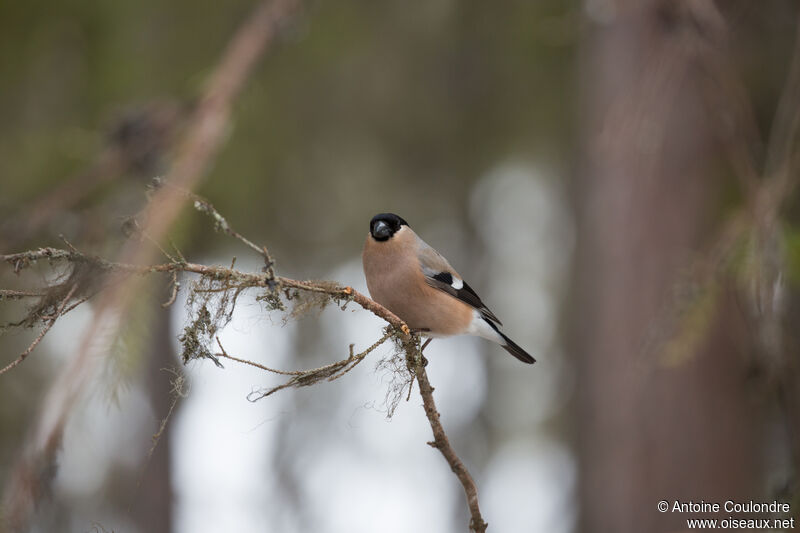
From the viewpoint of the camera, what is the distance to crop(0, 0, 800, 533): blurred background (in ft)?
11.4

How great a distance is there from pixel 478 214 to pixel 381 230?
5.41 meters

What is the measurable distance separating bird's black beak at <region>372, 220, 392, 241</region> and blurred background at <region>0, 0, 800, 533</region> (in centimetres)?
80

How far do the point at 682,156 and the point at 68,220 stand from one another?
4770mm

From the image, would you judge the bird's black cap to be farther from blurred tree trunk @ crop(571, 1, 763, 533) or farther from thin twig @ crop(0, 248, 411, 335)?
thin twig @ crop(0, 248, 411, 335)

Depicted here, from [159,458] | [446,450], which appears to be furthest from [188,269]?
[159,458]

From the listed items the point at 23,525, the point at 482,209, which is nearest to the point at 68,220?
the point at 23,525

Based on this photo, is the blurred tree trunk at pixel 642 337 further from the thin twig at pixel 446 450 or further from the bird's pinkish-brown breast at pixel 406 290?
the thin twig at pixel 446 450

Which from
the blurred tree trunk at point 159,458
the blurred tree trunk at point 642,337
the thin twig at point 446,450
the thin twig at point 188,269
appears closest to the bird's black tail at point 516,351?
the blurred tree trunk at point 642,337

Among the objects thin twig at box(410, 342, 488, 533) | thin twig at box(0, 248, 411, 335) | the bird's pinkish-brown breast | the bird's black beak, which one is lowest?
thin twig at box(410, 342, 488, 533)

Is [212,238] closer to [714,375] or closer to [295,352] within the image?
[295,352]

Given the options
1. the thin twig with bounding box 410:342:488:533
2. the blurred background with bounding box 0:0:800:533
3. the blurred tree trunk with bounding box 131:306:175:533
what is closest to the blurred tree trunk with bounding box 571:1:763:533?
the blurred background with bounding box 0:0:800:533

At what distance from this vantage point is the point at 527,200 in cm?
963

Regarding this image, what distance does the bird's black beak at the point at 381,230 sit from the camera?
4.46 meters

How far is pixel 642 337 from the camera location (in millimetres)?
5254
